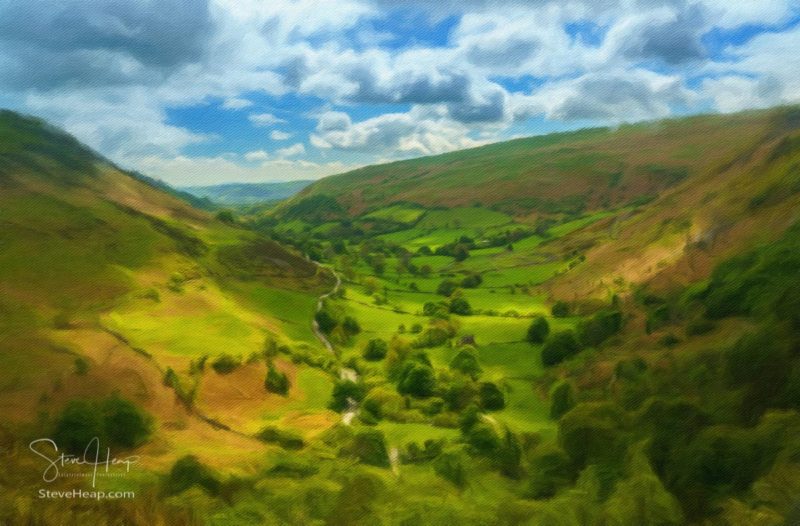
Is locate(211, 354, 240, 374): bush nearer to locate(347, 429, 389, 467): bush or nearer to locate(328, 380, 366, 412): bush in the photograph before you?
locate(328, 380, 366, 412): bush

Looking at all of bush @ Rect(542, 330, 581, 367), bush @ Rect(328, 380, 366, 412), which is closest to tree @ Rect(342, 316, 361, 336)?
bush @ Rect(328, 380, 366, 412)

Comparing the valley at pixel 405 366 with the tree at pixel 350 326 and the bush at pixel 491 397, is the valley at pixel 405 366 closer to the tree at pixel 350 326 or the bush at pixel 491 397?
the bush at pixel 491 397

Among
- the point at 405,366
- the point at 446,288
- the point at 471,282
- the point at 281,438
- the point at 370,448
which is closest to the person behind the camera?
the point at 370,448

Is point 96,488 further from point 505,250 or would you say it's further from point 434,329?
point 505,250

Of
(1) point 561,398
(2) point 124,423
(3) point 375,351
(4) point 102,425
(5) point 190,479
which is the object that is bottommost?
(3) point 375,351

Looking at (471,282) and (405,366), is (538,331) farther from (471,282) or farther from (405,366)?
(471,282)

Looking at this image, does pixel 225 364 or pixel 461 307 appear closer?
pixel 225 364

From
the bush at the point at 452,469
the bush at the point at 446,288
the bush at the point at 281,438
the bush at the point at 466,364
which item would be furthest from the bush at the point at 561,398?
the bush at the point at 446,288

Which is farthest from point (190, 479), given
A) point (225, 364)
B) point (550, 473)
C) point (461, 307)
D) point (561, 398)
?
point (461, 307)
